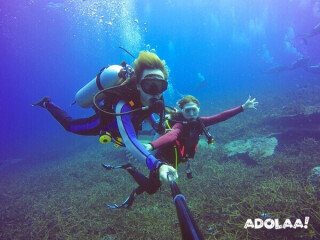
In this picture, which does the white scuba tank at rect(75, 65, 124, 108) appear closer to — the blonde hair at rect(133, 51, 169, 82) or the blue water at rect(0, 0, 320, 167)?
the blonde hair at rect(133, 51, 169, 82)

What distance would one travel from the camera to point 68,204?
8.48 m

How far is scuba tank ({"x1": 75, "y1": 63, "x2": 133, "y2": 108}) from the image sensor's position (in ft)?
12.0

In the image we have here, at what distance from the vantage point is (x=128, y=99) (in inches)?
126

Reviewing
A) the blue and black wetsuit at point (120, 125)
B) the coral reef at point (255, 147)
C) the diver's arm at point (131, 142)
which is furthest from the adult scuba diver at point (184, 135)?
Answer: the coral reef at point (255, 147)

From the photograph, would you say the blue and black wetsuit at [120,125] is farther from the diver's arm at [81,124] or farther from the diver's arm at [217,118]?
the diver's arm at [217,118]

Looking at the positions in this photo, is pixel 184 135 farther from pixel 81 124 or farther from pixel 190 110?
pixel 81 124

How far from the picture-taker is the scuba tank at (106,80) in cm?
367

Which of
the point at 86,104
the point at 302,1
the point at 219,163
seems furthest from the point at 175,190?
the point at 302,1

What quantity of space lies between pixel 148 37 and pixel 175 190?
14672 cm

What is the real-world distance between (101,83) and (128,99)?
996 mm

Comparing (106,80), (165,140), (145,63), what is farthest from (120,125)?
(106,80)

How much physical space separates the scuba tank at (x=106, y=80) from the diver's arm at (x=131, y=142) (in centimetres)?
74

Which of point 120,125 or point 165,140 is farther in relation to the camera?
point 165,140

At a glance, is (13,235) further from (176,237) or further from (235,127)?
(235,127)
